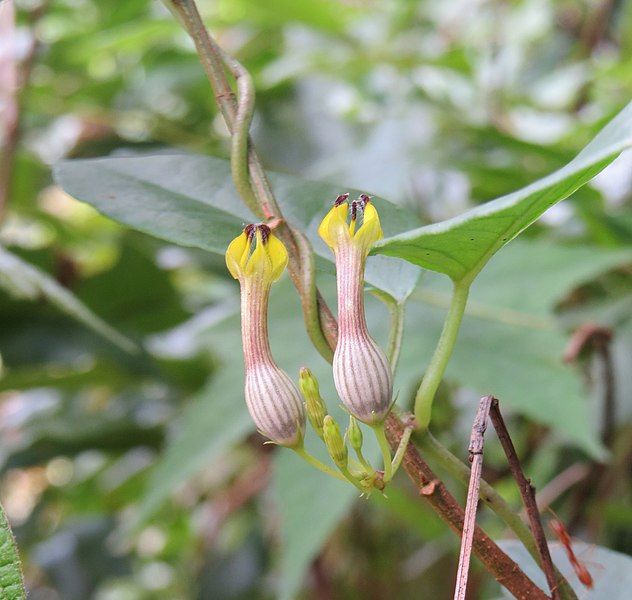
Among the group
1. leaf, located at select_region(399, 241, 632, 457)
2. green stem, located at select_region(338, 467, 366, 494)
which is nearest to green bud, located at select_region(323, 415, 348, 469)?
green stem, located at select_region(338, 467, 366, 494)

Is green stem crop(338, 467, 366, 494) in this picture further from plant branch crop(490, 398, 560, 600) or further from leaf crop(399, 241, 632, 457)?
leaf crop(399, 241, 632, 457)

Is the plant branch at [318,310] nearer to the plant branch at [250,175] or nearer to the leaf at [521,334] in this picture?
the plant branch at [250,175]

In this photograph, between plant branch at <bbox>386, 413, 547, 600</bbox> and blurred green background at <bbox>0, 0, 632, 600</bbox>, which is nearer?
plant branch at <bbox>386, 413, 547, 600</bbox>

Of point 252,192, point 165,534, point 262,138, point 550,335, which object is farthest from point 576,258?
point 165,534

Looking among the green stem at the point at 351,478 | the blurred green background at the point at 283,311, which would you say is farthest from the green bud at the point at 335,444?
the blurred green background at the point at 283,311

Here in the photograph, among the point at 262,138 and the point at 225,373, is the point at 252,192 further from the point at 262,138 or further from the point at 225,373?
the point at 262,138

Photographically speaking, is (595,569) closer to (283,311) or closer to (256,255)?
(256,255)
